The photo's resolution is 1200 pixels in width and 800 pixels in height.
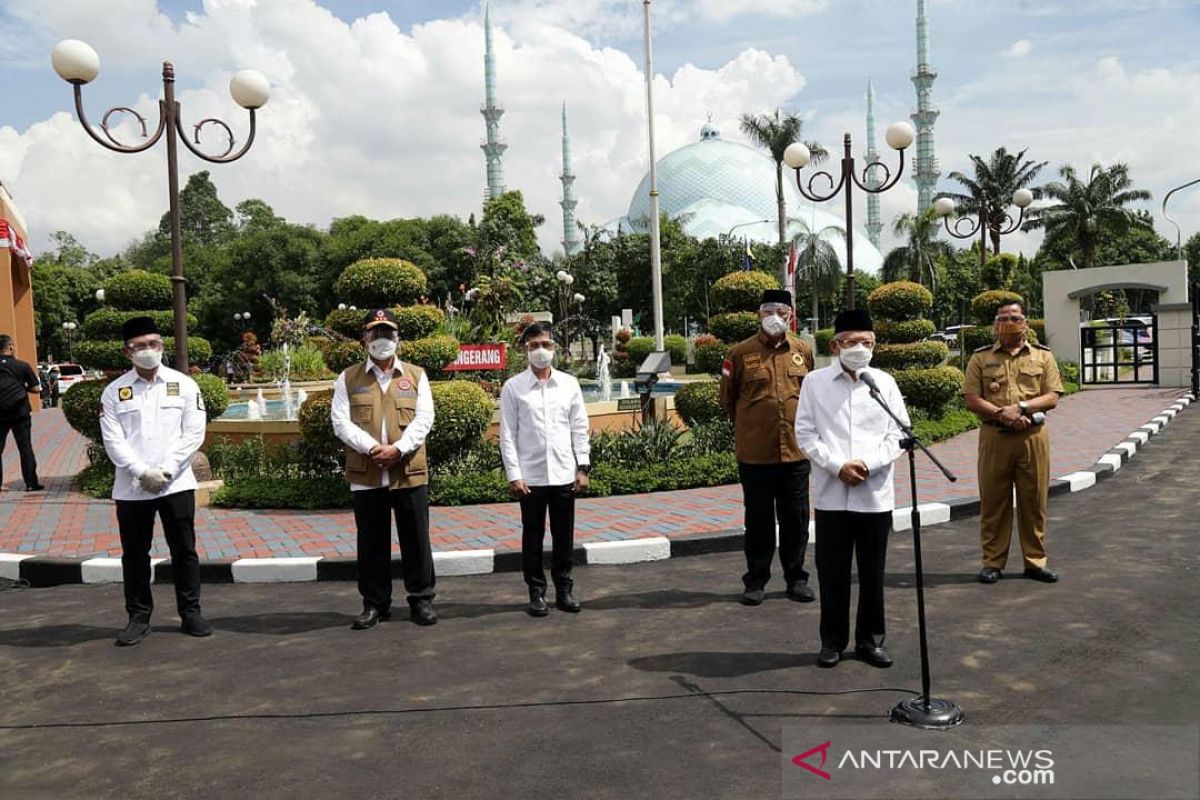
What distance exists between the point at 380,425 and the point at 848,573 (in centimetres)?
276

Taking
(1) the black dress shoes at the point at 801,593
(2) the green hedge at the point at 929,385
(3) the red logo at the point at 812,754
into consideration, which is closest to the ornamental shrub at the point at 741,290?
(2) the green hedge at the point at 929,385

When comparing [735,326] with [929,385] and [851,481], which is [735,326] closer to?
[929,385]

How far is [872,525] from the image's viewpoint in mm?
4508

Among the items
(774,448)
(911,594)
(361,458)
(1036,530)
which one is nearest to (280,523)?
(361,458)

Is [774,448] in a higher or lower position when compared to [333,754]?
higher

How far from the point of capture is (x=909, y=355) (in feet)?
47.1

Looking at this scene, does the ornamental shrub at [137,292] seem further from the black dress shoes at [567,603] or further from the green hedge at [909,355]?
the green hedge at [909,355]

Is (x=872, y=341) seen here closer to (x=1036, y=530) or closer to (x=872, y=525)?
(x=872, y=525)

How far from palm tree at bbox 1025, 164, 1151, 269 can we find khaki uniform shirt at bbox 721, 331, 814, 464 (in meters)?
49.1

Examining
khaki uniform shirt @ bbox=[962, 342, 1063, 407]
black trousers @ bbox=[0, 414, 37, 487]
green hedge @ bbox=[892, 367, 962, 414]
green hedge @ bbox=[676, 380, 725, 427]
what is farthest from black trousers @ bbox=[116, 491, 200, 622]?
green hedge @ bbox=[892, 367, 962, 414]

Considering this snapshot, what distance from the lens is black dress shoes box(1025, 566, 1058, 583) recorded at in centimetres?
590

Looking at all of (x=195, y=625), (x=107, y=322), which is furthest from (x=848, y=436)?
(x=107, y=322)

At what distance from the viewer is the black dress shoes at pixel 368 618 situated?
5.36 metres

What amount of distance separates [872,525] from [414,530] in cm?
261
